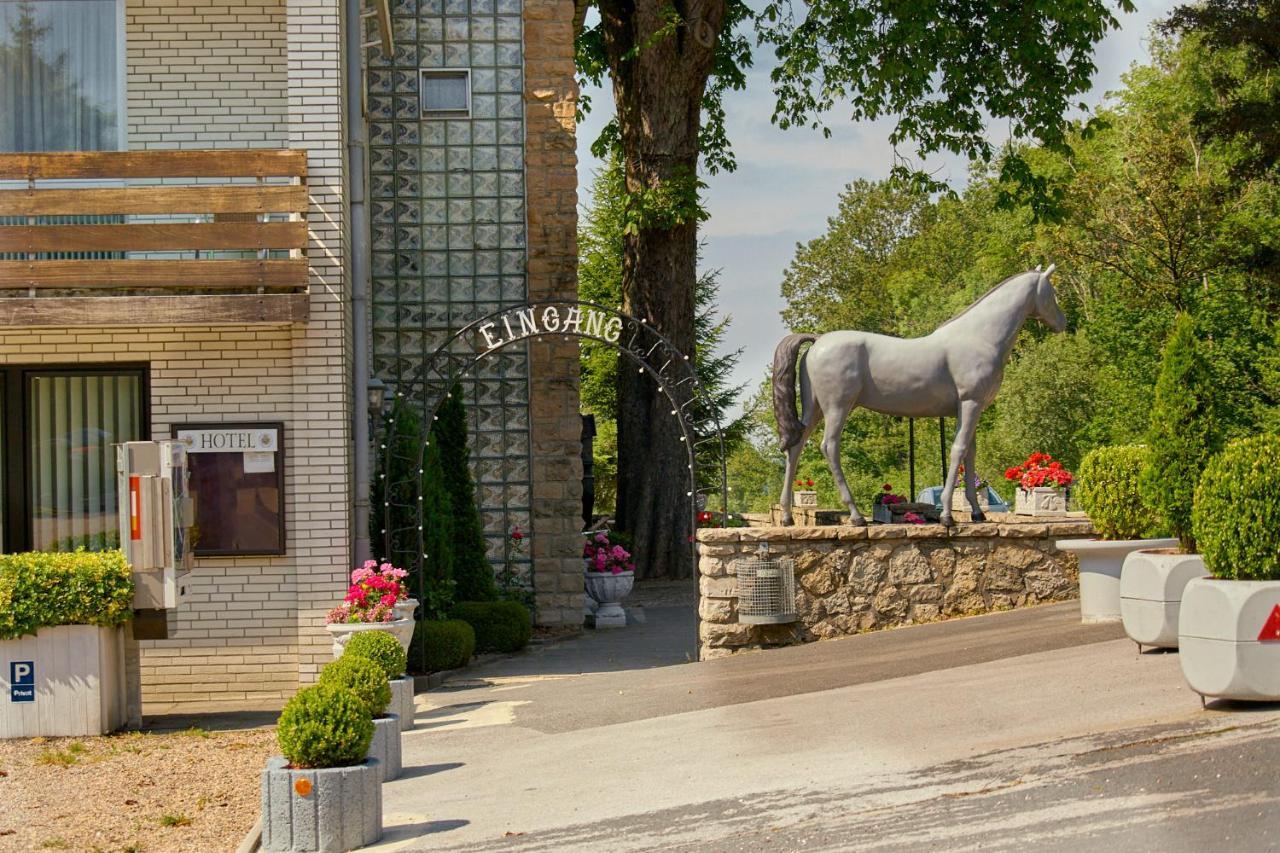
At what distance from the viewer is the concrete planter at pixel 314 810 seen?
8.25 m

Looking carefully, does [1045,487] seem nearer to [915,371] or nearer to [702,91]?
[915,371]

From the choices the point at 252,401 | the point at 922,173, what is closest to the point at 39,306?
the point at 252,401

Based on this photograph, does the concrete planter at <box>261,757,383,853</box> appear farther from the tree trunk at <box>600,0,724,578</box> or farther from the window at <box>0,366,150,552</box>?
→ the tree trunk at <box>600,0,724,578</box>

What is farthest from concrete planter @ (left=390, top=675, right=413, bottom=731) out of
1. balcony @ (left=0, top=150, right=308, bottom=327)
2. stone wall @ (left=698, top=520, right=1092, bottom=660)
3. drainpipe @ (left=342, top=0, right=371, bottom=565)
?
stone wall @ (left=698, top=520, right=1092, bottom=660)

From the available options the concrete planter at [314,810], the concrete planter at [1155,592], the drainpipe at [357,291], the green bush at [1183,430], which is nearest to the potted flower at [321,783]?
the concrete planter at [314,810]

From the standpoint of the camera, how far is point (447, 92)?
764 inches

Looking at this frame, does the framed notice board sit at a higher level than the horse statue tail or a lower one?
lower

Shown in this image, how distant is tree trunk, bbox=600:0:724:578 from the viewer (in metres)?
23.6

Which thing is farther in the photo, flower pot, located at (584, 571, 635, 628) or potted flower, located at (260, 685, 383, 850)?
flower pot, located at (584, 571, 635, 628)

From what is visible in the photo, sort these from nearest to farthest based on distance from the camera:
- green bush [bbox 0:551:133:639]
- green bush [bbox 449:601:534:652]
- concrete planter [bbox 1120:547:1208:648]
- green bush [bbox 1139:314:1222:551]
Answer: concrete planter [bbox 1120:547:1208:648], green bush [bbox 1139:314:1222:551], green bush [bbox 0:551:133:639], green bush [bbox 449:601:534:652]

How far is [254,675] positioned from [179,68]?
5632 mm

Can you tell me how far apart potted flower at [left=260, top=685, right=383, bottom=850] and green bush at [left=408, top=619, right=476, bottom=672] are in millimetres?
6633

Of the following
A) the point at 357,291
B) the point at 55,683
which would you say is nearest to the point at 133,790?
the point at 55,683

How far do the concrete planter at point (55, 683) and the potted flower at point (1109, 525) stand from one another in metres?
7.99
